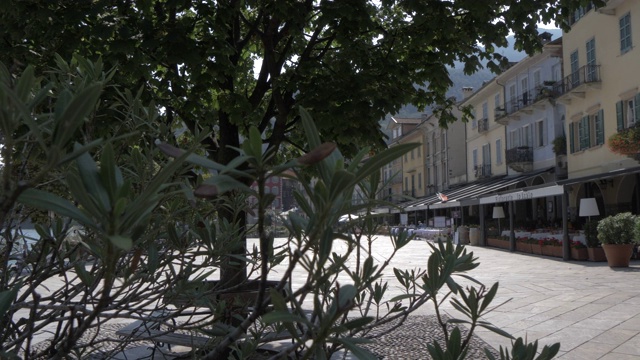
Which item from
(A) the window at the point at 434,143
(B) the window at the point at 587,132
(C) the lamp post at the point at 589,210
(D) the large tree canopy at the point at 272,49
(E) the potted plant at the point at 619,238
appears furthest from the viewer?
(A) the window at the point at 434,143

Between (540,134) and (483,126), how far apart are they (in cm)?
727

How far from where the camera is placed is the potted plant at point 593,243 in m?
16.6

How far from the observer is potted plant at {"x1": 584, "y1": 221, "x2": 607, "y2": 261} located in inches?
655

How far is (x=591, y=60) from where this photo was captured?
22.0m

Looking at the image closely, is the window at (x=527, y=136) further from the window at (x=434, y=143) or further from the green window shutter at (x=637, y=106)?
the window at (x=434, y=143)

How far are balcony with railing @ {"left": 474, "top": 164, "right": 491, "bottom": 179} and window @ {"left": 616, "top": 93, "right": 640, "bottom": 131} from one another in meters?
15.4

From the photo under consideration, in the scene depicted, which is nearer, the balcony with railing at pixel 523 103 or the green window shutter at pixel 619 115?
the green window shutter at pixel 619 115

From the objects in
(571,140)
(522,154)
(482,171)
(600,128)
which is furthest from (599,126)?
(482,171)

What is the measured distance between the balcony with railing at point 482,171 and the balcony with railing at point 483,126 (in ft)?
6.41

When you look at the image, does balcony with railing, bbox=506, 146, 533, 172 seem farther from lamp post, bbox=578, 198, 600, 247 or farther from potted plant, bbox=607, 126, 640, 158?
lamp post, bbox=578, 198, 600, 247

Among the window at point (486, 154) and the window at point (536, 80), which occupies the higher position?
the window at point (536, 80)

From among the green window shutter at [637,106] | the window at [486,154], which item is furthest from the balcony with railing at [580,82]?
the window at [486,154]

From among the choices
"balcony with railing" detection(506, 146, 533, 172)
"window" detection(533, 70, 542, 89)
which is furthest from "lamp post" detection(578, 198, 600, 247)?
"balcony with railing" detection(506, 146, 533, 172)

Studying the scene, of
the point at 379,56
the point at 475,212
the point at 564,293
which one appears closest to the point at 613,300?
the point at 564,293
